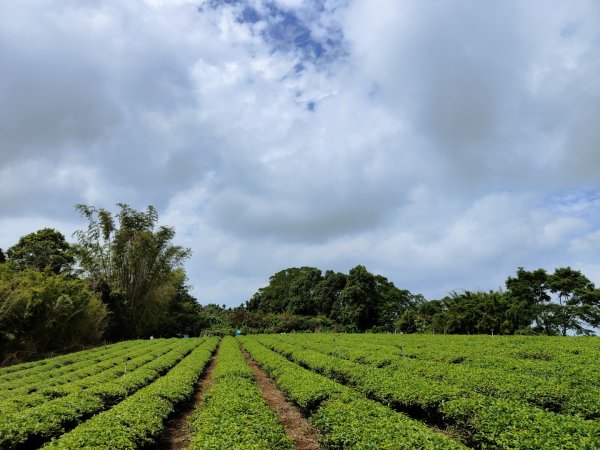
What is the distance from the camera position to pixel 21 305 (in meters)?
28.0

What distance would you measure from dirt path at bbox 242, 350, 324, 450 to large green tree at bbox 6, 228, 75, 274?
148ft

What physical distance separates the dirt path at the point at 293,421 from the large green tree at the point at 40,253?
45071 mm

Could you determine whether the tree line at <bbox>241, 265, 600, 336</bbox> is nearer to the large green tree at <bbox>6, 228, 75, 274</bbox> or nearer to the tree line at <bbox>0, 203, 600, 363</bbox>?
the tree line at <bbox>0, 203, 600, 363</bbox>

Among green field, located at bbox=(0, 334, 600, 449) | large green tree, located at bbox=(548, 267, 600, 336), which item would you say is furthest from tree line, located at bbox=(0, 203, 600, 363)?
green field, located at bbox=(0, 334, 600, 449)

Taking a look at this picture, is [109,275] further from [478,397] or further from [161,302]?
[478,397]

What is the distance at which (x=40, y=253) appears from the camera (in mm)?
52125

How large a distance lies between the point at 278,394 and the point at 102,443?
29.0 feet

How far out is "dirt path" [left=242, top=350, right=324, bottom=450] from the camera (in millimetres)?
9305

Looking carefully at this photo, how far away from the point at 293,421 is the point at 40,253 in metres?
53.4

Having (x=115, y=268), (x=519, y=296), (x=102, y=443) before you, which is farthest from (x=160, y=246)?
(x=102, y=443)

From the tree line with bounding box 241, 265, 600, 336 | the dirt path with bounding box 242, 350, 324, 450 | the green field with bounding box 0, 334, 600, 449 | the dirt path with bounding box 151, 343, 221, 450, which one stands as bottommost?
the dirt path with bounding box 151, 343, 221, 450

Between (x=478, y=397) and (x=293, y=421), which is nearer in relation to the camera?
(x=478, y=397)

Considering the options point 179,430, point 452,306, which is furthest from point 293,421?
point 452,306

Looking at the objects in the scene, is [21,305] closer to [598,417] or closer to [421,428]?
[421,428]
